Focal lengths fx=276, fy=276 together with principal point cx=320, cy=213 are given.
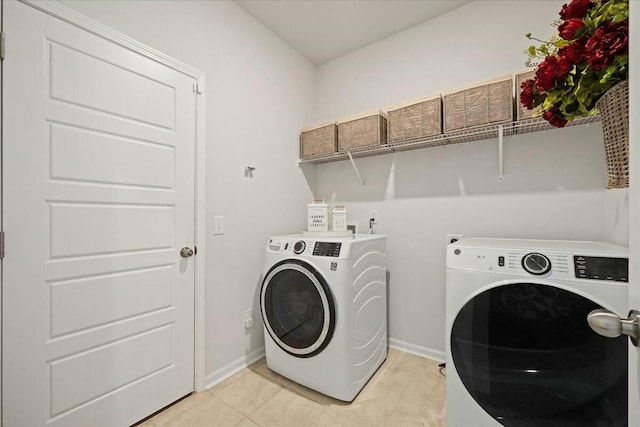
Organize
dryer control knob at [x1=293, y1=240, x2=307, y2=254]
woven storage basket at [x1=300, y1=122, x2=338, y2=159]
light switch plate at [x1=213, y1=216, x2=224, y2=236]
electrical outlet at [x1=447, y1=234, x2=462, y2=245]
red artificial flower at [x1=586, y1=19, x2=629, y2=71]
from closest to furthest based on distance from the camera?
red artificial flower at [x1=586, y1=19, x2=629, y2=71], dryer control knob at [x1=293, y1=240, x2=307, y2=254], light switch plate at [x1=213, y1=216, x2=224, y2=236], electrical outlet at [x1=447, y1=234, x2=462, y2=245], woven storage basket at [x1=300, y1=122, x2=338, y2=159]

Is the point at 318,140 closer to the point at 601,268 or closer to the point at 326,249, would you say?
the point at 326,249

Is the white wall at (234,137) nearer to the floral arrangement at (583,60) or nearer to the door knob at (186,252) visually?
the door knob at (186,252)

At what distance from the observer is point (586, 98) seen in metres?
0.83

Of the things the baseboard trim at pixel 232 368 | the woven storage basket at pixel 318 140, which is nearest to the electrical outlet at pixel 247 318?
the baseboard trim at pixel 232 368

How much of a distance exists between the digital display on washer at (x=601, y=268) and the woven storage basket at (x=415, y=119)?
105 cm

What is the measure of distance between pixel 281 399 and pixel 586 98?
1.98 meters

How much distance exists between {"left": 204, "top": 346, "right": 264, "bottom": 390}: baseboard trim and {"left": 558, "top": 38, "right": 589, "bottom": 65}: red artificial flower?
2.31 meters

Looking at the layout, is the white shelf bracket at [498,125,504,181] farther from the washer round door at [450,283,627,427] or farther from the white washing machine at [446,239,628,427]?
the washer round door at [450,283,627,427]

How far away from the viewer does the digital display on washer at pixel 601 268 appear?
0.98m

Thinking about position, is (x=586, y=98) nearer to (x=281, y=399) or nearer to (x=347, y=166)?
(x=347, y=166)

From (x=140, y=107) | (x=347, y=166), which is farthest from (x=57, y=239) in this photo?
(x=347, y=166)

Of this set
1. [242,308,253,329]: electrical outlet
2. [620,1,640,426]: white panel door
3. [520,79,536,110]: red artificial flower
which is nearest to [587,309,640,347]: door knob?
[620,1,640,426]: white panel door

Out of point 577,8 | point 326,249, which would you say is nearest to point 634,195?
point 577,8

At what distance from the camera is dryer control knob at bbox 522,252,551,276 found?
108cm
